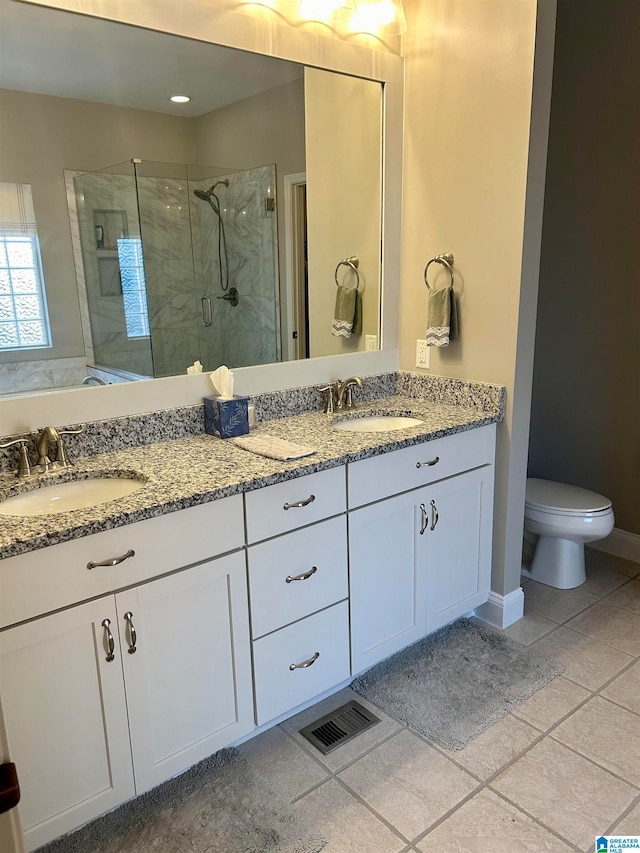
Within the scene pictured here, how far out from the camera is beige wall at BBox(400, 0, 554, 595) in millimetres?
2119

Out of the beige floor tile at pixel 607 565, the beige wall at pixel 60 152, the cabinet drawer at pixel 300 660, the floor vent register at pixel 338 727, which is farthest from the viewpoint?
the beige floor tile at pixel 607 565

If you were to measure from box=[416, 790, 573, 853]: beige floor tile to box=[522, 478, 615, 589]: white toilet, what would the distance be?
51.0 inches

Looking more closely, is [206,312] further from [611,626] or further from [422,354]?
[611,626]

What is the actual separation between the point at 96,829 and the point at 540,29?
2.68 metres

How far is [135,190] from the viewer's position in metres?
1.95

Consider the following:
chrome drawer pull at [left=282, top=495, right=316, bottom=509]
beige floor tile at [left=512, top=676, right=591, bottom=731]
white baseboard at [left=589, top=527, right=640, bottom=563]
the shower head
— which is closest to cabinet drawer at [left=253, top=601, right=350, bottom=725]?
chrome drawer pull at [left=282, top=495, right=316, bottom=509]

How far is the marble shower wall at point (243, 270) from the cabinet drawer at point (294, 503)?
0.63m

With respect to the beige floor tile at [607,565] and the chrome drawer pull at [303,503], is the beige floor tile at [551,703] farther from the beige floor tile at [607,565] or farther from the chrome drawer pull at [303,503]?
the chrome drawer pull at [303,503]

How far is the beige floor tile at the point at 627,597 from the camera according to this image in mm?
2681

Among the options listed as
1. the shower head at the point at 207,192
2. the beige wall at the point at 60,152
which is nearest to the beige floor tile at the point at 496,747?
the beige wall at the point at 60,152

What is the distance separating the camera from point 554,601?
2717 millimetres

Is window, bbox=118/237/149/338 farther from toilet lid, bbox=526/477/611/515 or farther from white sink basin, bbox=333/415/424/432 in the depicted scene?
toilet lid, bbox=526/477/611/515

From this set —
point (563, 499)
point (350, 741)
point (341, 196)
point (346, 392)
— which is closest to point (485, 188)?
point (341, 196)

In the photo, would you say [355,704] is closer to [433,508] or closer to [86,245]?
[433,508]
